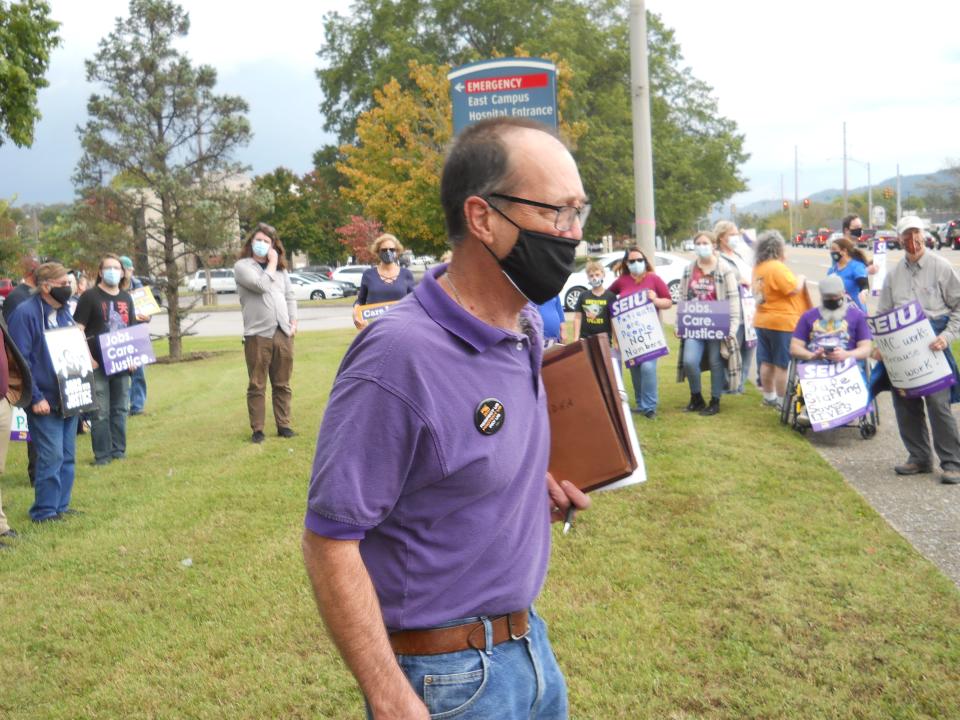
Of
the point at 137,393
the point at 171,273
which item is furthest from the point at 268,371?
the point at 171,273

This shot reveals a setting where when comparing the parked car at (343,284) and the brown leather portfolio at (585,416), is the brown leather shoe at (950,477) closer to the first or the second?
the brown leather portfolio at (585,416)

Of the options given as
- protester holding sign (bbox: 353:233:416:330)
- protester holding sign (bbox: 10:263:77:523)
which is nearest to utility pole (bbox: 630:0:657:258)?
protester holding sign (bbox: 353:233:416:330)

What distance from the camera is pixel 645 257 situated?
10.5 metres

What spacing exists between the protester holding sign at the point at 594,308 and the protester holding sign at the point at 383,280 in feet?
7.16

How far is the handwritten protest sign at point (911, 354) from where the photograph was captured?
23.7 feet

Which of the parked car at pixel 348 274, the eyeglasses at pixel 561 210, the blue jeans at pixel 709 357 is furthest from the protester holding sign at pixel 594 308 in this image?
the parked car at pixel 348 274

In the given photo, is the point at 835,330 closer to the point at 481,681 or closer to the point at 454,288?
the point at 454,288

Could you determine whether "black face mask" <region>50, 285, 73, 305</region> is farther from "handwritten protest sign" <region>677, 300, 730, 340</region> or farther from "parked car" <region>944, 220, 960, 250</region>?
"parked car" <region>944, 220, 960, 250</region>

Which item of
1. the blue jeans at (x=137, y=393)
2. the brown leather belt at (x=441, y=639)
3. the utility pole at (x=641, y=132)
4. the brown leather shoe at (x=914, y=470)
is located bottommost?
the brown leather shoe at (x=914, y=470)

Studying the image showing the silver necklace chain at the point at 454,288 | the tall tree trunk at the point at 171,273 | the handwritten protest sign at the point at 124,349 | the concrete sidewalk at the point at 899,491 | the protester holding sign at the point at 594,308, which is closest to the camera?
the silver necklace chain at the point at 454,288

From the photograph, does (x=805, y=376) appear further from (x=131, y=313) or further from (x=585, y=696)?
(x=131, y=313)

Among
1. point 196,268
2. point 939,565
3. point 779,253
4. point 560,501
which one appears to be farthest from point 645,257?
point 196,268

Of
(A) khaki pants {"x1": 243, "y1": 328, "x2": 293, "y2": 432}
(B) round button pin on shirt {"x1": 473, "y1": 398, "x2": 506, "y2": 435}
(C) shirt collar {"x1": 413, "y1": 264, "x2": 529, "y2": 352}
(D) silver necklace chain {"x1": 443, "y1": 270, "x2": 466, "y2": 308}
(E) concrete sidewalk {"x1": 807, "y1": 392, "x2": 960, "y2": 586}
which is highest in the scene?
(D) silver necklace chain {"x1": 443, "y1": 270, "x2": 466, "y2": 308}

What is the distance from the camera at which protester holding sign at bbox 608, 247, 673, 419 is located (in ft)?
33.4
